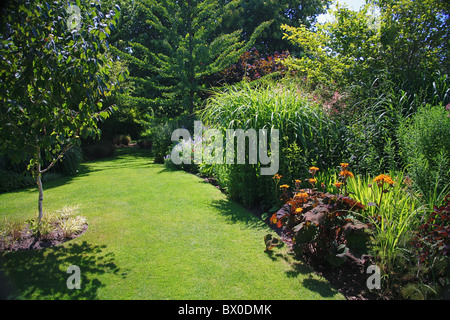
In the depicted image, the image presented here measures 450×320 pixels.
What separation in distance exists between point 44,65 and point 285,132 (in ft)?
11.2

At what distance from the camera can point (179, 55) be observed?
11.4 meters

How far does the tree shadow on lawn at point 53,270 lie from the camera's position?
103 inches

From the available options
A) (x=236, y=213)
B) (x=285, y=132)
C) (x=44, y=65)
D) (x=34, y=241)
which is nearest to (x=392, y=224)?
(x=285, y=132)

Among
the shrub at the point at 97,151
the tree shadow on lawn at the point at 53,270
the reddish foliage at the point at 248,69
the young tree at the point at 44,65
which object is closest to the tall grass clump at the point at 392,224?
the tree shadow on lawn at the point at 53,270

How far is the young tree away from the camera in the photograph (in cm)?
299

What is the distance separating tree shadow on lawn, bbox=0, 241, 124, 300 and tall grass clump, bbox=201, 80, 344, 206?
253 centimetres

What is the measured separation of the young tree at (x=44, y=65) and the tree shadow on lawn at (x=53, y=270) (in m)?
1.12

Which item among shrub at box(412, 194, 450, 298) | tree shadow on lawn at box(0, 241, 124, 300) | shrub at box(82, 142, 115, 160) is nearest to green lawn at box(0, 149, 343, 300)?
tree shadow on lawn at box(0, 241, 124, 300)

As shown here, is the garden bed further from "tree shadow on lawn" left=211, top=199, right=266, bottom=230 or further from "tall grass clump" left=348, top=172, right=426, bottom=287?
"tall grass clump" left=348, top=172, right=426, bottom=287

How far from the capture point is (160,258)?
3270 mm

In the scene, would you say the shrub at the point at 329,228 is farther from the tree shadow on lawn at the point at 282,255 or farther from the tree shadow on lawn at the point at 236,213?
the tree shadow on lawn at the point at 236,213
